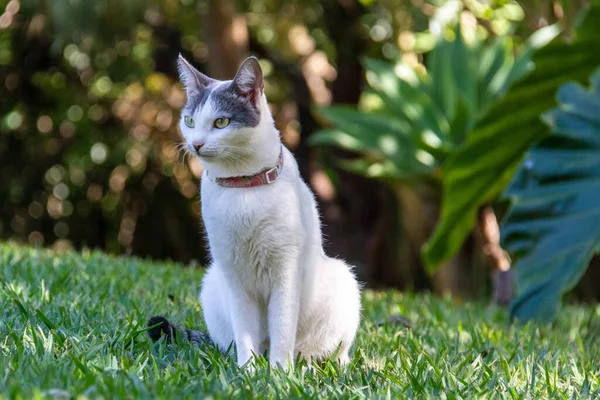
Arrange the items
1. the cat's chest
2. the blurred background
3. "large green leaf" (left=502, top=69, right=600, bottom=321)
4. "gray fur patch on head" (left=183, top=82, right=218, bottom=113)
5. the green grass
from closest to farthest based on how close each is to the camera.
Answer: the green grass → the cat's chest → "gray fur patch on head" (left=183, top=82, right=218, bottom=113) → "large green leaf" (left=502, top=69, right=600, bottom=321) → the blurred background

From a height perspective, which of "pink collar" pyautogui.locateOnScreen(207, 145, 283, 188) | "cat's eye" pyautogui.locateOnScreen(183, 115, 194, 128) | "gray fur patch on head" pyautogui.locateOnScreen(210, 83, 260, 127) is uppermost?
"gray fur patch on head" pyautogui.locateOnScreen(210, 83, 260, 127)

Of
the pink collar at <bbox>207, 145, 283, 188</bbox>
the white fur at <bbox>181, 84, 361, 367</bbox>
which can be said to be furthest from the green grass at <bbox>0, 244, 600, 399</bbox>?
the pink collar at <bbox>207, 145, 283, 188</bbox>

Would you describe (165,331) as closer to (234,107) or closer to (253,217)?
(253,217)

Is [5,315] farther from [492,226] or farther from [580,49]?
[492,226]

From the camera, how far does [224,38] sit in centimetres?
809

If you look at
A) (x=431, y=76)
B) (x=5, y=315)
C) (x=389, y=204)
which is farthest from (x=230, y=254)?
(x=389, y=204)

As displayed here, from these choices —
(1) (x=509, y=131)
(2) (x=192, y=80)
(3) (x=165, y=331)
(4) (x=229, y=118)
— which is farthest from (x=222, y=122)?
(1) (x=509, y=131)

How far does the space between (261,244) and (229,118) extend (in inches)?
16.8

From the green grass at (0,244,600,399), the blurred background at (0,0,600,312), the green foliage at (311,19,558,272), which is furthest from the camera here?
the blurred background at (0,0,600,312)

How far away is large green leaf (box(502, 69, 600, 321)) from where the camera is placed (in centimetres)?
368

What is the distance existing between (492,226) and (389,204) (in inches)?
97.1

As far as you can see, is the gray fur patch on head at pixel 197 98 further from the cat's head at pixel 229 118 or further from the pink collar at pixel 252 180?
the pink collar at pixel 252 180

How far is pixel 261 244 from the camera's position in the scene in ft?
8.38

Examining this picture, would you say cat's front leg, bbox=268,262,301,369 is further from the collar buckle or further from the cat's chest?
the collar buckle
